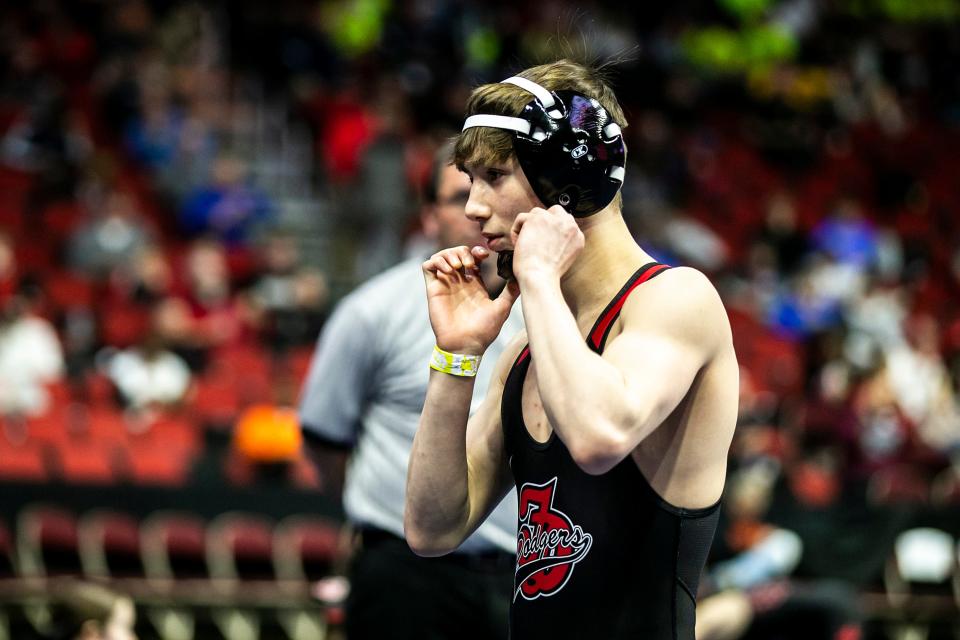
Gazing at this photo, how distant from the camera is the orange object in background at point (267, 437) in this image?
33.3ft

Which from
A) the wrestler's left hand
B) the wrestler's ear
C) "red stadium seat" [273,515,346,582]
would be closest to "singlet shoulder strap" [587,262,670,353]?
the wrestler's left hand

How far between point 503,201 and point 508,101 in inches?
7.6

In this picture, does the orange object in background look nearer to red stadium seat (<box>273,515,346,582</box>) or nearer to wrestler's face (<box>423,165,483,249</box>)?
red stadium seat (<box>273,515,346,582</box>)

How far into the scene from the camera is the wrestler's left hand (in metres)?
2.40

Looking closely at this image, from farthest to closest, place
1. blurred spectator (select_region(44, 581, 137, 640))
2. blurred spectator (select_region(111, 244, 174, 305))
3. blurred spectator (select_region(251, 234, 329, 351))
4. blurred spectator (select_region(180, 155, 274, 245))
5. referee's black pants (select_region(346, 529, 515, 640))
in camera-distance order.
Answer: blurred spectator (select_region(180, 155, 274, 245)), blurred spectator (select_region(251, 234, 329, 351)), blurred spectator (select_region(111, 244, 174, 305)), blurred spectator (select_region(44, 581, 137, 640)), referee's black pants (select_region(346, 529, 515, 640))

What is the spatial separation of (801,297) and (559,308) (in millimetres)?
13300

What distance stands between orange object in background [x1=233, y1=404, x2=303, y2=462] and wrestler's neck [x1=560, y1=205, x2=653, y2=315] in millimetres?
7626

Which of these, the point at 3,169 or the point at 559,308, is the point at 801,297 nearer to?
the point at 3,169

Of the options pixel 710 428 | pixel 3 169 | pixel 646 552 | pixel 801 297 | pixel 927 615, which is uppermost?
pixel 710 428

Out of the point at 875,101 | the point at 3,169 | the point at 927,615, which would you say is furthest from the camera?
the point at 875,101

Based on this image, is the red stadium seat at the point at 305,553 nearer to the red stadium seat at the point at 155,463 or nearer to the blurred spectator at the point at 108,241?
the red stadium seat at the point at 155,463

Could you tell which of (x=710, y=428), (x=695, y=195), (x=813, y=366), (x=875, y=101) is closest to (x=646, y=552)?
(x=710, y=428)

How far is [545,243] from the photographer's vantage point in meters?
2.43

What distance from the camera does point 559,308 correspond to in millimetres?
2336
